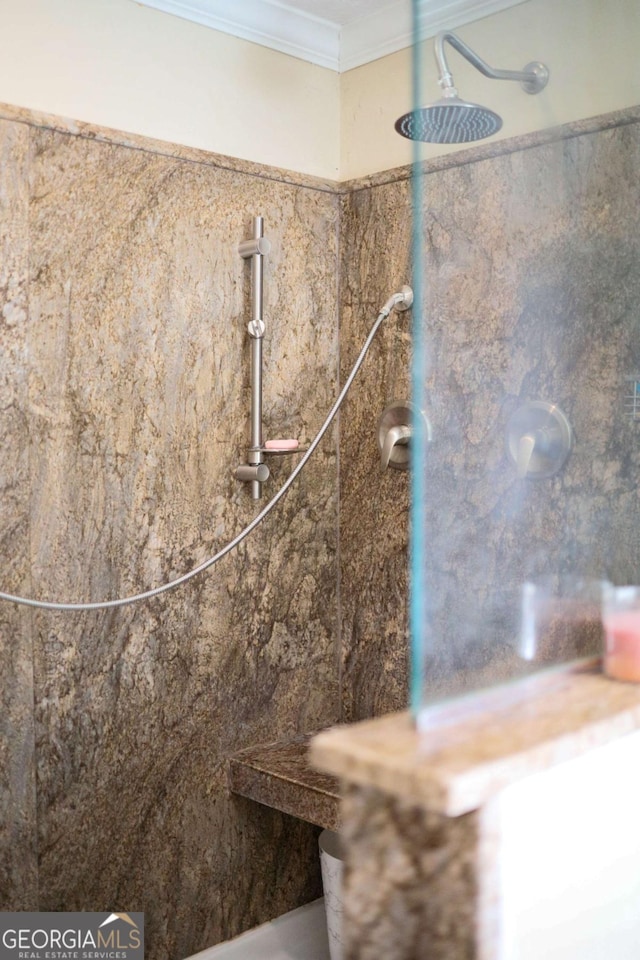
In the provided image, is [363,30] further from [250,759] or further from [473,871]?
[473,871]

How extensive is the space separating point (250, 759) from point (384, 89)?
70.7 inches

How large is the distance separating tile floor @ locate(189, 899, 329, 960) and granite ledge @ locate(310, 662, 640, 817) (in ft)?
5.50

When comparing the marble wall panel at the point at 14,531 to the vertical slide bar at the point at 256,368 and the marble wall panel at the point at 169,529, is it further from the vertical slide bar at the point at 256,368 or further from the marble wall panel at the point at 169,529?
the vertical slide bar at the point at 256,368

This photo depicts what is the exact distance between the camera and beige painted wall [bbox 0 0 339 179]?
191 centimetres

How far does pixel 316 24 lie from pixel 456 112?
1.54 m

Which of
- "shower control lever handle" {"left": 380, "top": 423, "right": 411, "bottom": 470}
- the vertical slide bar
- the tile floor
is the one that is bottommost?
the tile floor

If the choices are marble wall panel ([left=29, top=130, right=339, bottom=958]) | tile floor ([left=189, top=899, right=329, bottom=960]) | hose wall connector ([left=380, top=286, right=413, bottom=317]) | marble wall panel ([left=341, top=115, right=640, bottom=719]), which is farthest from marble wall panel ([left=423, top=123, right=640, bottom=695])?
tile floor ([left=189, top=899, right=329, bottom=960])

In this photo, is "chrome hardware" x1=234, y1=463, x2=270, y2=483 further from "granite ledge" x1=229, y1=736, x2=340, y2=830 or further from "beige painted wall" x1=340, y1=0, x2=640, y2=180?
"beige painted wall" x1=340, y1=0, x2=640, y2=180

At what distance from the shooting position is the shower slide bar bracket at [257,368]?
88.0 inches

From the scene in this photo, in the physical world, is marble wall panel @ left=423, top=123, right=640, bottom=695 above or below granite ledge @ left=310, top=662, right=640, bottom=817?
above

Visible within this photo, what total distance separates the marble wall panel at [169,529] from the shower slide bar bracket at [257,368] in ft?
0.21

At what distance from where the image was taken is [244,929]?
236 cm

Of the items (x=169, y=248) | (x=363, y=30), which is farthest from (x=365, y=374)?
(x=363, y=30)

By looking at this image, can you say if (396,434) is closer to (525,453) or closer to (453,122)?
(525,453)
